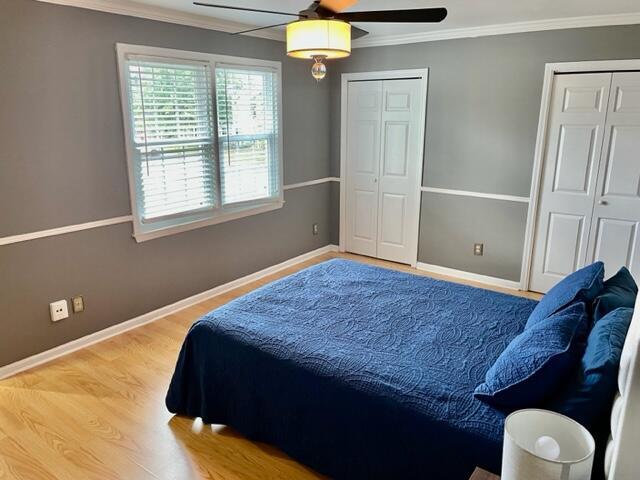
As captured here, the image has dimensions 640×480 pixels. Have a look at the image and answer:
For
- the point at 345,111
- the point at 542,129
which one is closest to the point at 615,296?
the point at 542,129

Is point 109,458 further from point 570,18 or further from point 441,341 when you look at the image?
point 570,18

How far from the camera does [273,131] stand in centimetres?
453

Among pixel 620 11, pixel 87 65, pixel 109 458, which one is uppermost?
pixel 620 11

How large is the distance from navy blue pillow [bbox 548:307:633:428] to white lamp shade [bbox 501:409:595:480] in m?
0.21

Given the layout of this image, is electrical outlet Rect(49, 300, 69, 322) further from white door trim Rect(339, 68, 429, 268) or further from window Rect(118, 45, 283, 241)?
white door trim Rect(339, 68, 429, 268)

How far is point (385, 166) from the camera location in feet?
16.2

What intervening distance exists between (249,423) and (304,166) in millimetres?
3182

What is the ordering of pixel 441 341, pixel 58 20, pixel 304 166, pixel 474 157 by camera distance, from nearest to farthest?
pixel 441 341 < pixel 58 20 < pixel 474 157 < pixel 304 166

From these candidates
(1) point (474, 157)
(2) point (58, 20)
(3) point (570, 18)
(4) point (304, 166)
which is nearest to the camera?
(2) point (58, 20)

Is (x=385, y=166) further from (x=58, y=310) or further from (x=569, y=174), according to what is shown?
(x=58, y=310)

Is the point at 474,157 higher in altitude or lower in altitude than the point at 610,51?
lower

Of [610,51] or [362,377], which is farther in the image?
[610,51]

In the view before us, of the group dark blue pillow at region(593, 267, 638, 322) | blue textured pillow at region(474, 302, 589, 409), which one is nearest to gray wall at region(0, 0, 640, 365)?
dark blue pillow at region(593, 267, 638, 322)

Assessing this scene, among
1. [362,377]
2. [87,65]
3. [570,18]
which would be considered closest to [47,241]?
[87,65]
